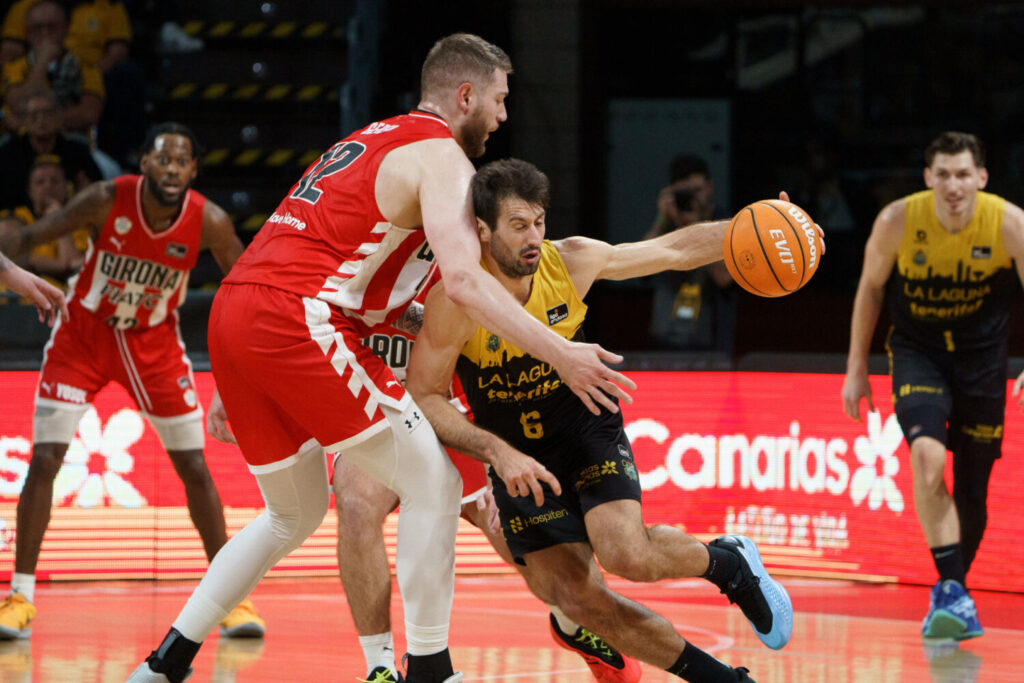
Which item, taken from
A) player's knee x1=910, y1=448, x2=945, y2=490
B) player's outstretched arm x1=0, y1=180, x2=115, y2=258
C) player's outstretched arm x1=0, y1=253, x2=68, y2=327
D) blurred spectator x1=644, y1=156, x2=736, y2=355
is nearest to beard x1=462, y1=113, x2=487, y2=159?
player's outstretched arm x1=0, y1=253, x2=68, y2=327

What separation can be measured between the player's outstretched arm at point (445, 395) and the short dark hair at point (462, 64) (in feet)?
1.99

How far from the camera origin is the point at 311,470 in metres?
4.31

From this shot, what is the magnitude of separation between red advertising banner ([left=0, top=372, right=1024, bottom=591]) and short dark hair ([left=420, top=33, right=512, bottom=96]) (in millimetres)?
3417

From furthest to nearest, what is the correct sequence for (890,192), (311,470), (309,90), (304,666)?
(890,192)
(309,90)
(304,666)
(311,470)

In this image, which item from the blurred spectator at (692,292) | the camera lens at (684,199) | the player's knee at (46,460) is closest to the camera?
the player's knee at (46,460)

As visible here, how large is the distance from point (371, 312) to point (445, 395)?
0.34 metres

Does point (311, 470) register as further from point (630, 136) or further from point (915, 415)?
point (630, 136)

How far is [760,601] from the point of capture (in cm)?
444

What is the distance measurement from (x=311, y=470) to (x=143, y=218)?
2.18 meters

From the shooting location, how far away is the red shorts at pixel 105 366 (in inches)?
240

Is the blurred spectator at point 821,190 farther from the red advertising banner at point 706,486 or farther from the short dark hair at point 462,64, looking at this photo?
the short dark hair at point 462,64

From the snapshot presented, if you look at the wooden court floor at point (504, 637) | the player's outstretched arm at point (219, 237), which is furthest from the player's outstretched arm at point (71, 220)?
the wooden court floor at point (504, 637)

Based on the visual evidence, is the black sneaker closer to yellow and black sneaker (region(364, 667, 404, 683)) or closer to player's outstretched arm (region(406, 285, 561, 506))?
player's outstretched arm (region(406, 285, 561, 506))

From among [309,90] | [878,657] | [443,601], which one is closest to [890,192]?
[309,90]
